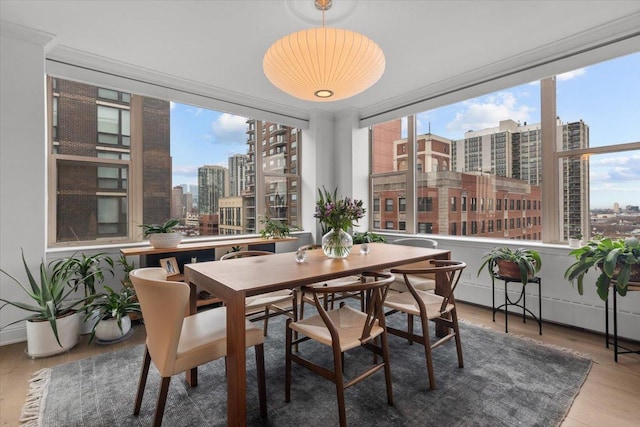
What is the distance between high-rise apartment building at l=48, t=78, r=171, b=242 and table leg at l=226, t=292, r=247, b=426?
9.05 feet

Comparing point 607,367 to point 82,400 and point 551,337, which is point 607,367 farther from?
point 82,400

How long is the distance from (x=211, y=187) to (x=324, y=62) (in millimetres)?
2899

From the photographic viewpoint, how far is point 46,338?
2.41m

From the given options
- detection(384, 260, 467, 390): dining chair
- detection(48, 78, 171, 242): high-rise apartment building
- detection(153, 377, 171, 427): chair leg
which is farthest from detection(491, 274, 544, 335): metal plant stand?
detection(48, 78, 171, 242): high-rise apartment building

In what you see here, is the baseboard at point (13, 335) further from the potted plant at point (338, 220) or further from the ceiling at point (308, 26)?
Answer: the potted plant at point (338, 220)

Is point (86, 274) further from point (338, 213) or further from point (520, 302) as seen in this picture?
point (520, 302)

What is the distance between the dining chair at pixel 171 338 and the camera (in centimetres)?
140

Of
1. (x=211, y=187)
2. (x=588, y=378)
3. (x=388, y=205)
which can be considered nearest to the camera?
(x=588, y=378)

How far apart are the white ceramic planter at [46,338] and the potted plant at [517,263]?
12.5 ft

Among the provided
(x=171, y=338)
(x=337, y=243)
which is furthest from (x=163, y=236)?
(x=171, y=338)

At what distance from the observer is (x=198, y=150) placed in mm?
4125

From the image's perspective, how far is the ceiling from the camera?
7.80 ft

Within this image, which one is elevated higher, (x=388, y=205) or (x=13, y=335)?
(x=388, y=205)

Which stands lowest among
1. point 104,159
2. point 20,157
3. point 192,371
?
point 192,371
